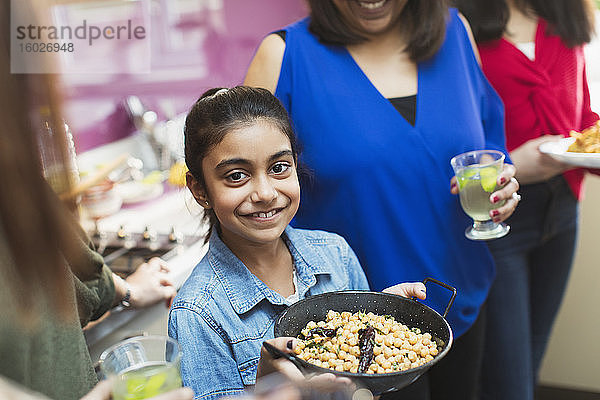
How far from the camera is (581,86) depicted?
6.69 ft

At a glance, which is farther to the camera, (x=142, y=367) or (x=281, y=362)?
(x=281, y=362)

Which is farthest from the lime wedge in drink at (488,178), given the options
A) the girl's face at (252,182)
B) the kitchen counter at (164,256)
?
the kitchen counter at (164,256)

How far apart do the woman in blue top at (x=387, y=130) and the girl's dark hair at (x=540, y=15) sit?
0.29 metres

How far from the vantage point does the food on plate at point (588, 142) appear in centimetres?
179

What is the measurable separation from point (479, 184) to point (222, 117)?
0.69 metres

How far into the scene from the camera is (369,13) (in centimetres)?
152

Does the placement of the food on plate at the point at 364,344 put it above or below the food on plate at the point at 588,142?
below

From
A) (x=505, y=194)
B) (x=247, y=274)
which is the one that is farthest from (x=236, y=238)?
(x=505, y=194)

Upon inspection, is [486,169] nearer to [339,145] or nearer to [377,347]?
[339,145]

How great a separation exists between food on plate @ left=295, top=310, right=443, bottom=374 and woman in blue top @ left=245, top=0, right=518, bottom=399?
33 cm

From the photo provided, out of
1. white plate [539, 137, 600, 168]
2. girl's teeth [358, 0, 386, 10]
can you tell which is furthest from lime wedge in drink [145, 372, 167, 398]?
white plate [539, 137, 600, 168]

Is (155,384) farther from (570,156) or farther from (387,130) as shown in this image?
(570,156)

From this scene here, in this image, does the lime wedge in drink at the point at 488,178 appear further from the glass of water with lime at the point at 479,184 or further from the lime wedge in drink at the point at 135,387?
the lime wedge in drink at the point at 135,387

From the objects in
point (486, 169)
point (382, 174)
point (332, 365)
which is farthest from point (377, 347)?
point (486, 169)
